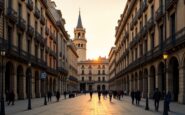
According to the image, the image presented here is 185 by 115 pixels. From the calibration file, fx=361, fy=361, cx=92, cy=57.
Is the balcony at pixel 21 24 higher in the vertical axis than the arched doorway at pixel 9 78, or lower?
higher

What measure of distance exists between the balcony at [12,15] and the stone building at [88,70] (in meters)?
122

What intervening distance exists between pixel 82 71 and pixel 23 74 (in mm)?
126817

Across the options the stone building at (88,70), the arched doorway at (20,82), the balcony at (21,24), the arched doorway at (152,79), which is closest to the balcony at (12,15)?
the balcony at (21,24)

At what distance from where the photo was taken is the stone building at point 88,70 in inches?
6339

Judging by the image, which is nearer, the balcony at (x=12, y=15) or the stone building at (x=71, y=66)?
the balcony at (x=12, y=15)

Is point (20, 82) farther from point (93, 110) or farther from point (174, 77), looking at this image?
point (93, 110)

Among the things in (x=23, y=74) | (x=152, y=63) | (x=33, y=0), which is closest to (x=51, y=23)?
(x=33, y=0)

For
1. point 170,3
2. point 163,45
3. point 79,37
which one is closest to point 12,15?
point 163,45

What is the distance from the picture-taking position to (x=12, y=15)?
36.5m

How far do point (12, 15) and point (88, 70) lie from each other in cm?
13339

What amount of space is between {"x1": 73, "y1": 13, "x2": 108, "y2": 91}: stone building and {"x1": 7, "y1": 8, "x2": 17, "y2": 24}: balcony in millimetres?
122124

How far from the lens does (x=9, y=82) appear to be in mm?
38375

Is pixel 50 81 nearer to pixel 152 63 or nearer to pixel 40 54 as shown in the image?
pixel 40 54

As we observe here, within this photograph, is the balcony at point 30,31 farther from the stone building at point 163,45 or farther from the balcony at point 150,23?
the balcony at point 150,23
